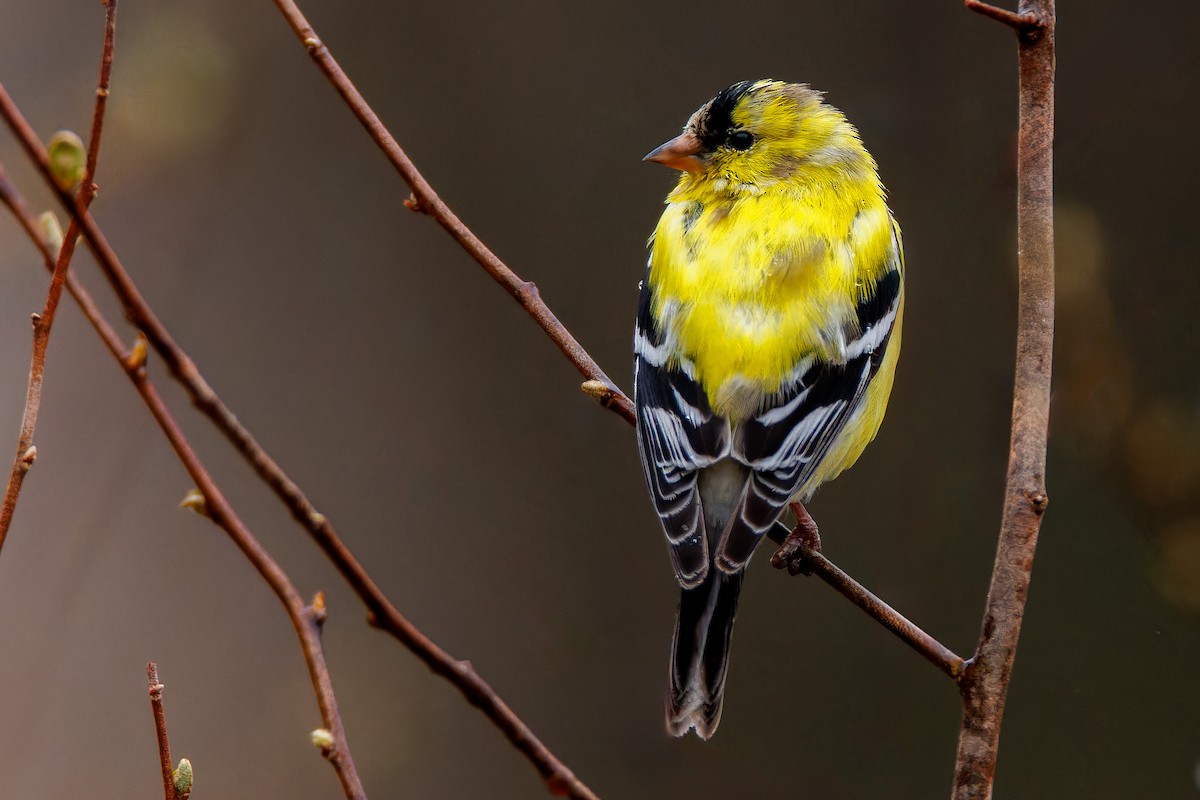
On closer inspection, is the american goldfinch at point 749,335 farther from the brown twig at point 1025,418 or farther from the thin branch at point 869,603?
the brown twig at point 1025,418

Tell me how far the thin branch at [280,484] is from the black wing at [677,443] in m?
0.63

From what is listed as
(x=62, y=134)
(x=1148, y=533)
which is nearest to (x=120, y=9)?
(x=62, y=134)

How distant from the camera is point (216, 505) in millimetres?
616

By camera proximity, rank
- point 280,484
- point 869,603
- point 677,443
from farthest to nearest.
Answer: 1. point 677,443
2. point 869,603
3. point 280,484

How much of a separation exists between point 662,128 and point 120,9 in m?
1.12

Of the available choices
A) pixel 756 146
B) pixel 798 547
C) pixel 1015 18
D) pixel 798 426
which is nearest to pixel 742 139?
pixel 756 146

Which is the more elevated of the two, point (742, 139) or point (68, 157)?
point (742, 139)

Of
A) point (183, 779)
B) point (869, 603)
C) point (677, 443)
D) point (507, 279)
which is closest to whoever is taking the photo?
point (183, 779)

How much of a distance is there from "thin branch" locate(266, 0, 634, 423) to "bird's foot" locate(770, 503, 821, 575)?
28 centimetres

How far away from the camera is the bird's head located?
1.77 m

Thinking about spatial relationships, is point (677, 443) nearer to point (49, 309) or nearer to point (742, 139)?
point (742, 139)

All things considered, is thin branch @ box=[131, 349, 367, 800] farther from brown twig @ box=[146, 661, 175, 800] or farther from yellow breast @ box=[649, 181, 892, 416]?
yellow breast @ box=[649, 181, 892, 416]

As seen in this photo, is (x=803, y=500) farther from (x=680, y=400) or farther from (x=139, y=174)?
(x=139, y=174)

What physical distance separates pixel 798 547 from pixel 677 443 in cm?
21
